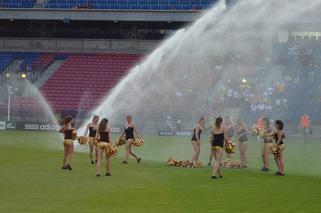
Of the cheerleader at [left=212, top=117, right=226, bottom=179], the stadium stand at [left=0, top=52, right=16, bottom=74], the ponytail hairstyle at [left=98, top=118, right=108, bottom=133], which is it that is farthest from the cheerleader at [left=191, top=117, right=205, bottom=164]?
the stadium stand at [left=0, top=52, right=16, bottom=74]

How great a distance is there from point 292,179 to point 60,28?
46959 mm

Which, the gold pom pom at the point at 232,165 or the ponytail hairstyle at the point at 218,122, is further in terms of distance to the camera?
the gold pom pom at the point at 232,165

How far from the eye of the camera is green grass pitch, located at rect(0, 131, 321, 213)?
16156 mm

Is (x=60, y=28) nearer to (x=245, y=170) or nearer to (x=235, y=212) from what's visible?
(x=245, y=170)

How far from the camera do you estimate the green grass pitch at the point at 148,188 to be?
16156 mm

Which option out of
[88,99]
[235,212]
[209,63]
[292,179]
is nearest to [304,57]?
[209,63]

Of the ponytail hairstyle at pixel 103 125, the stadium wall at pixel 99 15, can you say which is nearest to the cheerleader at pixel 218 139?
the ponytail hairstyle at pixel 103 125

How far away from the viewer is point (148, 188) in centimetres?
1945

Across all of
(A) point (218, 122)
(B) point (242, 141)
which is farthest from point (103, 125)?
(B) point (242, 141)

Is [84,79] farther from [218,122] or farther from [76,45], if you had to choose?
[218,122]

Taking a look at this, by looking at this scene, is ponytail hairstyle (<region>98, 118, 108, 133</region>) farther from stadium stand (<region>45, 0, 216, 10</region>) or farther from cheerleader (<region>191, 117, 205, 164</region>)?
stadium stand (<region>45, 0, 216, 10</region>)

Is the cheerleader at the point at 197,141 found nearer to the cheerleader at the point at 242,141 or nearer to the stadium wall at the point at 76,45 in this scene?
the cheerleader at the point at 242,141

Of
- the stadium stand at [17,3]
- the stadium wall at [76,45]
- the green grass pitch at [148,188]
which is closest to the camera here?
the green grass pitch at [148,188]

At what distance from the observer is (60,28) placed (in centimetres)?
6681
